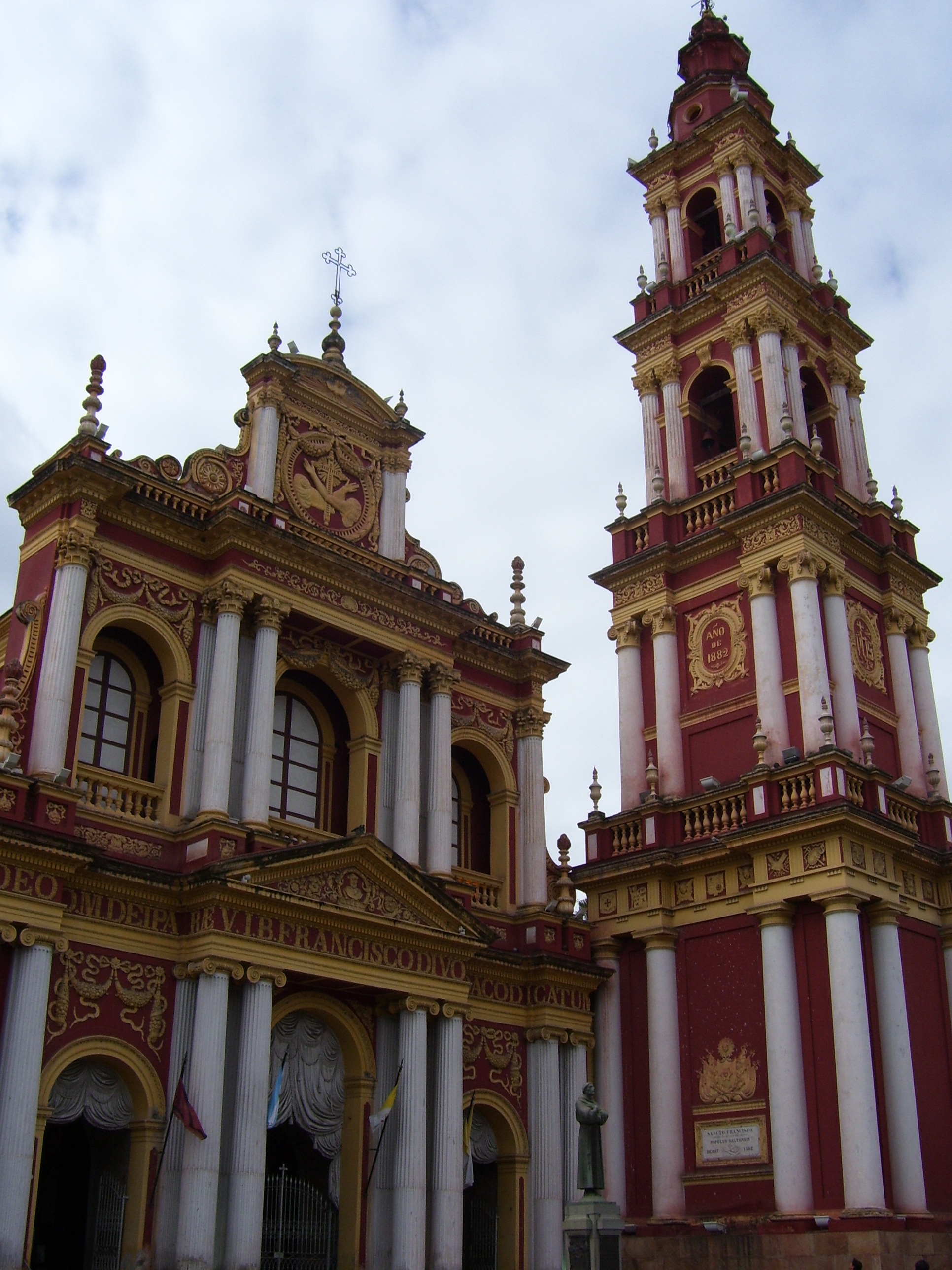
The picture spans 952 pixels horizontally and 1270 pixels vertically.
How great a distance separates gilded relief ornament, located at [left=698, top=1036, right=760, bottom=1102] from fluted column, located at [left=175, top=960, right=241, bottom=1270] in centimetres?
823

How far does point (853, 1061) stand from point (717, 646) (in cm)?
813

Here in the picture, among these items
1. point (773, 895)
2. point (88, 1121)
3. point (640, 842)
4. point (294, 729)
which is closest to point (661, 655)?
point (640, 842)

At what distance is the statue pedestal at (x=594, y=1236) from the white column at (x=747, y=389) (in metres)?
14.6

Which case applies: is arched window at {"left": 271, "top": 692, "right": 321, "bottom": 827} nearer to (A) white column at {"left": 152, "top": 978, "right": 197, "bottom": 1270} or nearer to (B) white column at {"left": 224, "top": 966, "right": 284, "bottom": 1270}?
(B) white column at {"left": 224, "top": 966, "right": 284, "bottom": 1270}

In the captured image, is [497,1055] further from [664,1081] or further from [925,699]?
[925,699]

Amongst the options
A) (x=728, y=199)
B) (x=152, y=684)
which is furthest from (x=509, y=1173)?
(x=728, y=199)

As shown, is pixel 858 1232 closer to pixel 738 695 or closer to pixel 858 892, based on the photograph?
pixel 858 892

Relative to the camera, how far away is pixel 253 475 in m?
22.3

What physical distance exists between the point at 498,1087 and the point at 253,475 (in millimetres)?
10721

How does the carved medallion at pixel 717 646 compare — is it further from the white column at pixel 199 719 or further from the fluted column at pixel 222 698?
the white column at pixel 199 719

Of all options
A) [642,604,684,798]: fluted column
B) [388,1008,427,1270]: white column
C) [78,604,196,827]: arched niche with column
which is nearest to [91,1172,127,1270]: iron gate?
[388,1008,427,1270]: white column

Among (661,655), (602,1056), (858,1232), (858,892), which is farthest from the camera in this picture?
(661,655)

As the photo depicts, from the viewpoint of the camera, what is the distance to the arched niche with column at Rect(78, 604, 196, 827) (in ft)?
63.9

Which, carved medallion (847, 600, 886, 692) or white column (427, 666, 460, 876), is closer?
white column (427, 666, 460, 876)
